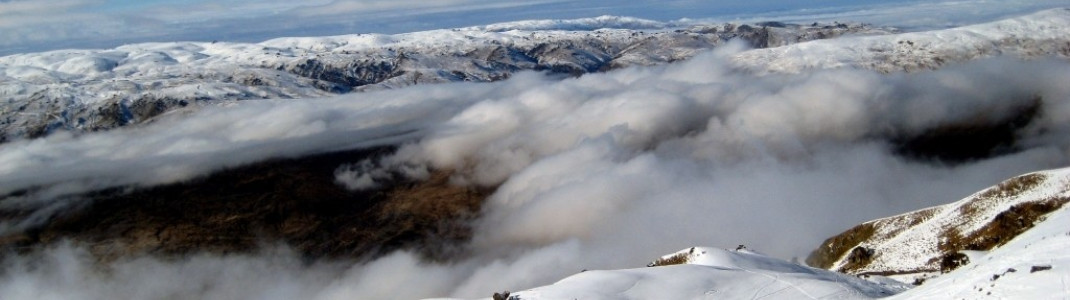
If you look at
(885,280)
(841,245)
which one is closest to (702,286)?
(885,280)

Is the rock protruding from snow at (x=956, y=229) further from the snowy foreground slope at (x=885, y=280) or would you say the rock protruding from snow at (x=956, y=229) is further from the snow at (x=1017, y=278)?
the snow at (x=1017, y=278)

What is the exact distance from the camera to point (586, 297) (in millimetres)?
65062

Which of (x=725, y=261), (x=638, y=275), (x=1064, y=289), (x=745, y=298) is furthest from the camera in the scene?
(x=725, y=261)

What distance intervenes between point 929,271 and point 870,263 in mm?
17952

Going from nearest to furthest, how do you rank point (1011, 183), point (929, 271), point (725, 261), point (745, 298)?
1. point (745, 298)
2. point (725, 261)
3. point (929, 271)
4. point (1011, 183)

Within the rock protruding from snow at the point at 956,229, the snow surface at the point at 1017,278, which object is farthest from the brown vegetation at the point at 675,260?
the snow surface at the point at 1017,278

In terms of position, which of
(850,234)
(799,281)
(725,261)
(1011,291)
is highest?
(1011,291)

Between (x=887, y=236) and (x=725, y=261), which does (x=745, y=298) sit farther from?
(x=887, y=236)

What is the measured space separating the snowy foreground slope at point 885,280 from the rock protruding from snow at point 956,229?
0.44 meters

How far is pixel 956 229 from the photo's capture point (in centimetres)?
12138

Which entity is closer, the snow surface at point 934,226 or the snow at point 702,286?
the snow at point 702,286

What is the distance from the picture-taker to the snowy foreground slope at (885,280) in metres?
42.1

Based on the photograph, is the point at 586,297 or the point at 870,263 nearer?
the point at 586,297

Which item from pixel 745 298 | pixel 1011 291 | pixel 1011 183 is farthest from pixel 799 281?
pixel 1011 183
